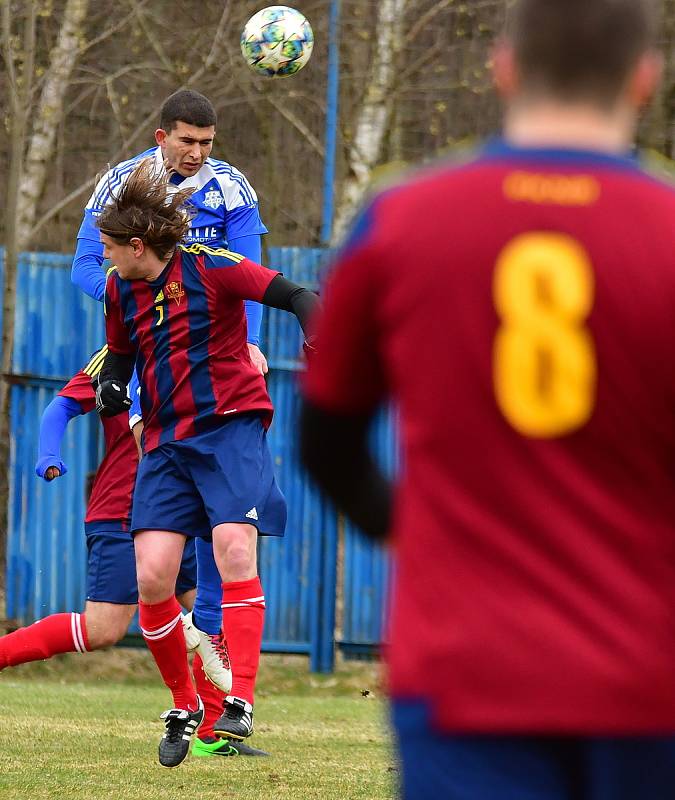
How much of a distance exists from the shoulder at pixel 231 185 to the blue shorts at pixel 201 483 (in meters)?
1.47

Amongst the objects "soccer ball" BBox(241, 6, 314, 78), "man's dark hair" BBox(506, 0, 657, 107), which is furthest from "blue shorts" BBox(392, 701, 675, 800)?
"soccer ball" BBox(241, 6, 314, 78)

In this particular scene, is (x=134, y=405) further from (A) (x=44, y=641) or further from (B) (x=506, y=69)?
(B) (x=506, y=69)

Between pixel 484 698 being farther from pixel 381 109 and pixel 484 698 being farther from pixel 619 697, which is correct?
pixel 381 109

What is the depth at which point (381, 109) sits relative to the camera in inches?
539

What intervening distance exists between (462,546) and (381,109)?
39.4ft

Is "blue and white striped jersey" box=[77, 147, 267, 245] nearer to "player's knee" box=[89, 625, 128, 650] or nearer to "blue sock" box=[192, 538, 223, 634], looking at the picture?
"blue sock" box=[192, 538, 223, 634]

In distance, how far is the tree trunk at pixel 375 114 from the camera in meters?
13.3

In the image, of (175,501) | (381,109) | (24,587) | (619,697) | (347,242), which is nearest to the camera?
(619,697)

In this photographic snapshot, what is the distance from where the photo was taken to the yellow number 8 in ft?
6.40

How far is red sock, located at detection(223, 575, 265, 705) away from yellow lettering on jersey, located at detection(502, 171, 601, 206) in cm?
415

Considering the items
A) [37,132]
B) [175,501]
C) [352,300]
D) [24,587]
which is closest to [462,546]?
[352,300]

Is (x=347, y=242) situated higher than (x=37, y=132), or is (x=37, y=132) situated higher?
(x=37, y=132)

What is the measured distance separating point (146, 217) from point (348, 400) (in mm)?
3756

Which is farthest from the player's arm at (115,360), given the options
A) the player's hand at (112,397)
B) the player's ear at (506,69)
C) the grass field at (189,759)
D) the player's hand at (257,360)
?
the player's ear at (506,69)
